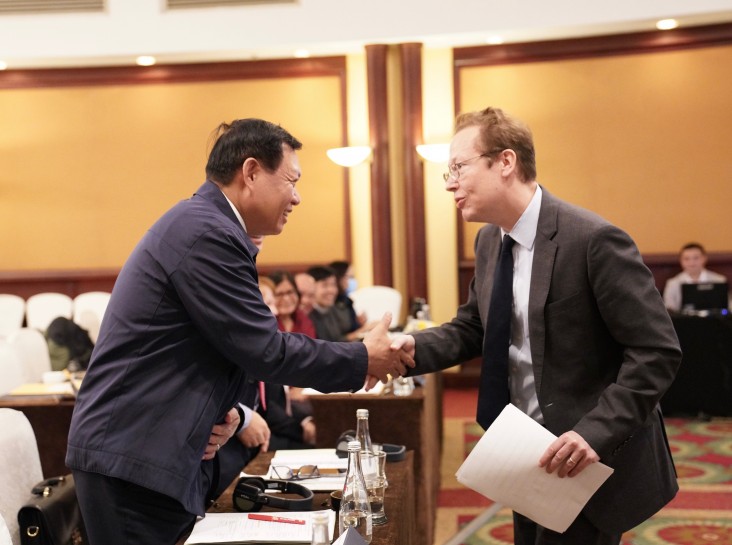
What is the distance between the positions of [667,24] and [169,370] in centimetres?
772

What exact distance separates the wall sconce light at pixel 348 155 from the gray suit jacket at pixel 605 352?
6574 millimetres

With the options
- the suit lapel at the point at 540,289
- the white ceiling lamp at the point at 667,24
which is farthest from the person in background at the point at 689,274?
the suit lapel at the point at 540,289

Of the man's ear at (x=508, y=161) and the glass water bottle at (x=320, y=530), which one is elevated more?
the man's ear at (x=508, y=161)

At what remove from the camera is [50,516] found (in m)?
2.65

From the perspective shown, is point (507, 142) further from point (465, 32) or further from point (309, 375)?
point (465, 32)

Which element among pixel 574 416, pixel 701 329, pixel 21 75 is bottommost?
pixel 701 329

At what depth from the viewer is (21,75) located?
31.5 feet

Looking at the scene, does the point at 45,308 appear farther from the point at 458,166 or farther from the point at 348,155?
A: the point at 458,166

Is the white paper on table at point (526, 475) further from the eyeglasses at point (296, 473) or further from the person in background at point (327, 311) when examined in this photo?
the person in background at point (327, 311)

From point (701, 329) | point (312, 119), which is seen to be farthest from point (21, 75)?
point (701, 329)

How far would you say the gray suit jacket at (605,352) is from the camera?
79.7 inches

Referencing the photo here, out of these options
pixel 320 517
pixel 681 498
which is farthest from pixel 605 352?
pixel 681 498

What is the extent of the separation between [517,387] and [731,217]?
723 centimetres

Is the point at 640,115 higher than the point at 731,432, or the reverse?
the point at 640,115
